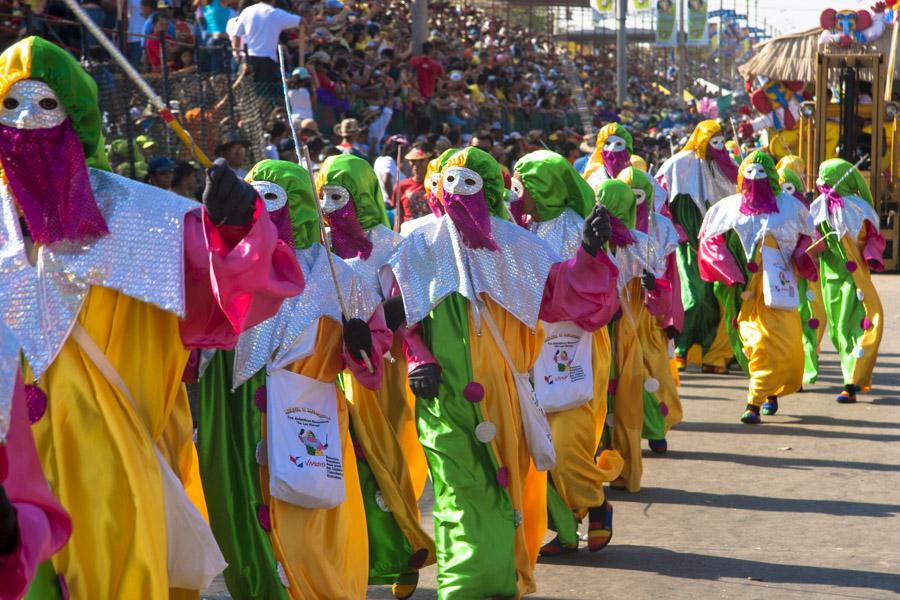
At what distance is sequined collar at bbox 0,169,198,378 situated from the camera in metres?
3.72

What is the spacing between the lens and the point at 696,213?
1246cm

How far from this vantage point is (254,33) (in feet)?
42.0

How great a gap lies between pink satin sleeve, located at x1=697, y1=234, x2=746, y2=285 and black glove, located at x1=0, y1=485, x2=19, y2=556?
836 centimetres

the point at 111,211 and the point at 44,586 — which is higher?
the point at 111,211

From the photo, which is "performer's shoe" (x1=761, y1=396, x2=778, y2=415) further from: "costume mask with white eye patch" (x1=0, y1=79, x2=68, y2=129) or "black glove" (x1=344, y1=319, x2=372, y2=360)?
"costume mask with white eye patch" (x1=0, y1=79, x2=68, y2=129)

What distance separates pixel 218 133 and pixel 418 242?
5862 mm

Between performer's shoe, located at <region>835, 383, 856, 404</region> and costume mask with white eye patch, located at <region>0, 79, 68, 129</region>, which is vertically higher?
costume mask with white eye patch, located at <region>0, 79, 68, 129</region>

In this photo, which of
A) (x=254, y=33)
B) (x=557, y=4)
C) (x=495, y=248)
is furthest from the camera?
(x=557, y=4)

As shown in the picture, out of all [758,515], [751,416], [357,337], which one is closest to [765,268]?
[751,416]

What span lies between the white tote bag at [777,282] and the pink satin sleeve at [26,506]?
8009 mm

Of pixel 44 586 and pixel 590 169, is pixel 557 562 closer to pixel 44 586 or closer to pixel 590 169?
pixel 44 586

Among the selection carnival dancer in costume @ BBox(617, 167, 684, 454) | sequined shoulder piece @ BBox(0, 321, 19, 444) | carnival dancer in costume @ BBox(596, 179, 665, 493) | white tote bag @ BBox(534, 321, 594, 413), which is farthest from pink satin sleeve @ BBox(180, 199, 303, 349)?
carnival dancer in costume @ BBox(617, 167, 684, 454)

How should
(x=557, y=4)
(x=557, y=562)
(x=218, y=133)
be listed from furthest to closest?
(x=557, y=4), (x=218, y=133), (x=557, y=562)

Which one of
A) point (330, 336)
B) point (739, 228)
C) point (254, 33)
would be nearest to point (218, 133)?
point (254, 33)
